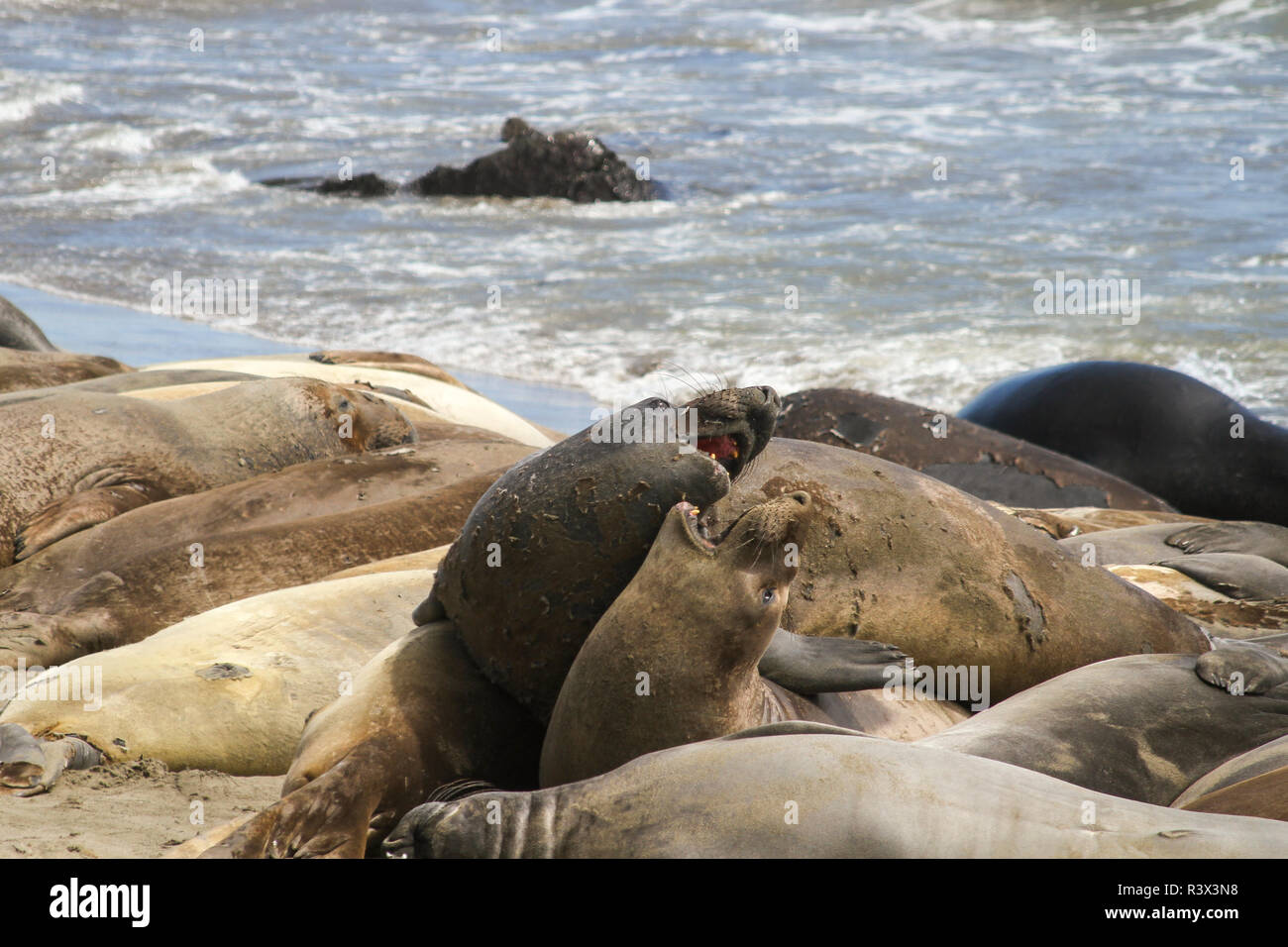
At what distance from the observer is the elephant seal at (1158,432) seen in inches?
260

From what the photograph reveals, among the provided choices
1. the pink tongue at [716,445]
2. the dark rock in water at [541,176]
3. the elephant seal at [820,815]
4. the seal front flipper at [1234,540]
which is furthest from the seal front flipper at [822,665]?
the dark rock in water at [541,176]

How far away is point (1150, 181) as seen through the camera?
14953 mm

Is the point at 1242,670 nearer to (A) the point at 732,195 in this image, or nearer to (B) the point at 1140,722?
(B) the point at 1140,722

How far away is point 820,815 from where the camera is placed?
2.26 metres

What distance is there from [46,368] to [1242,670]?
5.82 m

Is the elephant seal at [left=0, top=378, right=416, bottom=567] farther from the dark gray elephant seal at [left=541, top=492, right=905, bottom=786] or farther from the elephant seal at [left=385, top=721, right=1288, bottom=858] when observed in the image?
the elephant seal at [left=385, top=721, right=1288, bottom=858]

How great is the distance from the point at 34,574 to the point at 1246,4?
2481cm

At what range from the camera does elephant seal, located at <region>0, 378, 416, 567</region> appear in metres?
5.49

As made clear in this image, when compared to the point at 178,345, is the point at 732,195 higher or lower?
higher

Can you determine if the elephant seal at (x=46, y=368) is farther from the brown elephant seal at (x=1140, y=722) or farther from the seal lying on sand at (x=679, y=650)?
the brown elephant seal at (x=1140, y=722)

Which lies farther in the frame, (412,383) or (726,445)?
(412,383)

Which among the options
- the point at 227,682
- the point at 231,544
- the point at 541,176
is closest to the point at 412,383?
the point at 231,544

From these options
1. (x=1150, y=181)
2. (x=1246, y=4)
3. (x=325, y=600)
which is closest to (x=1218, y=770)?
(x=325, y=600)

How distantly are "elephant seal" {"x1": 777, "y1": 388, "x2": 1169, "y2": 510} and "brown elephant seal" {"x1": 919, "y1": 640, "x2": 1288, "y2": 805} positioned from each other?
8.86 feet
